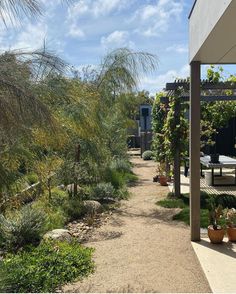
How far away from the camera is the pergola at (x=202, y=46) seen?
319 centimetres

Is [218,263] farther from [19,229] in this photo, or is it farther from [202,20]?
[202,20]

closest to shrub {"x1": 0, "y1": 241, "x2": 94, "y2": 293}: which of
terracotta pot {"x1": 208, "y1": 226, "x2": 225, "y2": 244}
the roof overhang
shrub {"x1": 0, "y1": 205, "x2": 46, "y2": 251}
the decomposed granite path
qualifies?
the decomposed granite path

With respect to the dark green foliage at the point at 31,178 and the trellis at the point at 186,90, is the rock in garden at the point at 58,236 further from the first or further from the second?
the trellis at the point at 186,90

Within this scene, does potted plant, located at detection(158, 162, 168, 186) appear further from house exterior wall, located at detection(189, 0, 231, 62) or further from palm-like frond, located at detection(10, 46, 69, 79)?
palm-like frond, located at detection(10, 46, 69, 79)

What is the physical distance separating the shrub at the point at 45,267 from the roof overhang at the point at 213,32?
2772 millimetres

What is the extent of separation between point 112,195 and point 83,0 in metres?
6.62

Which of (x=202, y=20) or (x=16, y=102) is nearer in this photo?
(x=16, y=102)

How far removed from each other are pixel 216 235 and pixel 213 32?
2708 millimetres

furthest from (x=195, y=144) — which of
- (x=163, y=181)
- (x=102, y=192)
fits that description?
(x=163, y=181)

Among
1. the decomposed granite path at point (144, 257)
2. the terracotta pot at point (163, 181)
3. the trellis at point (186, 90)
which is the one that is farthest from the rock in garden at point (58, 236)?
the terracotta pot at point (163, 181)

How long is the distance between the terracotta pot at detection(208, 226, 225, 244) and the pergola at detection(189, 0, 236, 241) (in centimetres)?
22

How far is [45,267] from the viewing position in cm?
417

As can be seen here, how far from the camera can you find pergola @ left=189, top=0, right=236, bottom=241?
10.5 feet

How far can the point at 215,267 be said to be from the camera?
169 inches
